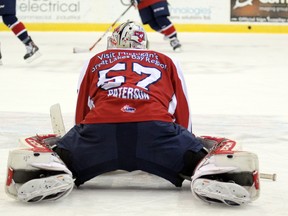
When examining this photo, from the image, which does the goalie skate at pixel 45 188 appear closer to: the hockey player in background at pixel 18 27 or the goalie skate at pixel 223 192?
the goalie skate at pixel 223 192

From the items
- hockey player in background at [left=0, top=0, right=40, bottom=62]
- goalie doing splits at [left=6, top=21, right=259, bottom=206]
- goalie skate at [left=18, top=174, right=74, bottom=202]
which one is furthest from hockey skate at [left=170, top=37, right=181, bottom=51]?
goalie skate at [left=18, top=174, right=74, bottom=202]

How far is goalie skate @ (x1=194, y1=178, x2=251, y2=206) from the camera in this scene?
261cm

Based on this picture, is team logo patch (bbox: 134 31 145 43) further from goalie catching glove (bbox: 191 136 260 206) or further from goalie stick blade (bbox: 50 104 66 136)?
goalie catching glove (bbox: 191 136 260 206)

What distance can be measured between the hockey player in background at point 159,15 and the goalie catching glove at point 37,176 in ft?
21.7

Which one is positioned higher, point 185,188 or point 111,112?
point 111,112

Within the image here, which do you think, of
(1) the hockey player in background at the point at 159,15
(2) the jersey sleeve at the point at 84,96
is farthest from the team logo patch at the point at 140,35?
(1) the hockey player in background at the point at 159,15

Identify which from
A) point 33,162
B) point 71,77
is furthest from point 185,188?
point 71,77

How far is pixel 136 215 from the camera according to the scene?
260 cm

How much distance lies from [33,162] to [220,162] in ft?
1.87

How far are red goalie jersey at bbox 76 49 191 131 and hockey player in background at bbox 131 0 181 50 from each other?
20.3 feet

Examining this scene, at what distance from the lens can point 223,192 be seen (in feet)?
8.57

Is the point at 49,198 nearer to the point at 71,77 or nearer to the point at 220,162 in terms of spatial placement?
the point at 220,162

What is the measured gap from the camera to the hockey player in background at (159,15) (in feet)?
30.6

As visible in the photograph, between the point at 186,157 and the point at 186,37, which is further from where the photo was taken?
the point at 186,37
